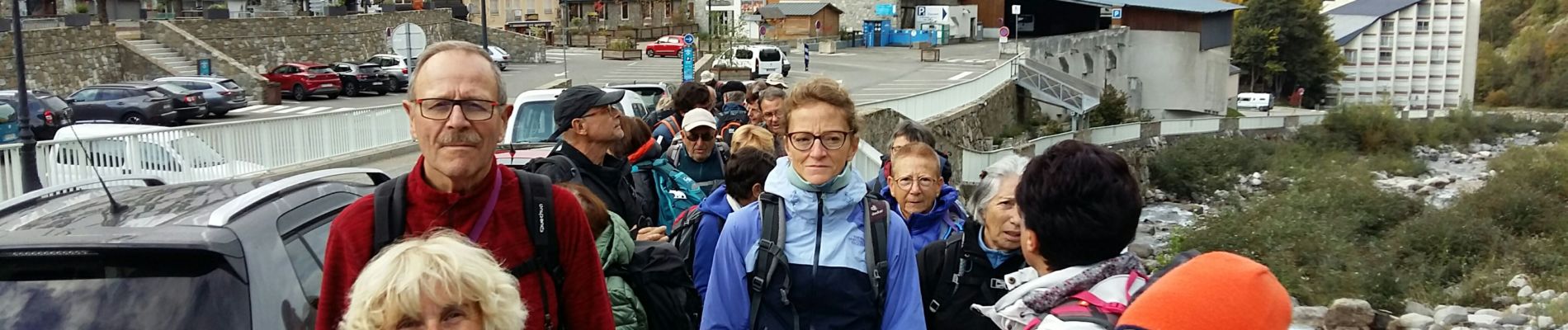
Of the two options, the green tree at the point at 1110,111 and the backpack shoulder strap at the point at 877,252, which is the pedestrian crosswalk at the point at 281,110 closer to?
the green tree at the point at 1110,111

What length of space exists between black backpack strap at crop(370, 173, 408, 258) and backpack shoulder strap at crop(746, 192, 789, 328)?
1082mm

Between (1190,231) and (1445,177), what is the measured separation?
1975cm

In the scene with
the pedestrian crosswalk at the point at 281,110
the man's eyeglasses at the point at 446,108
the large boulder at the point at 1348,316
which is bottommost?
the large boulder at the point at 1348,316

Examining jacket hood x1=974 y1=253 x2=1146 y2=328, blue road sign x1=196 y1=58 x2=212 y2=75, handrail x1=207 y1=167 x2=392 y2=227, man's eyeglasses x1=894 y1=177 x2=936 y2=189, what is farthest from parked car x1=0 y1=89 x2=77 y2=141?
jacket hood x1=974 y1=253 x2=1146 y2=328

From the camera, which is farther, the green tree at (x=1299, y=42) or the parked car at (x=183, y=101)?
the green tree at (x=1299, y=42)

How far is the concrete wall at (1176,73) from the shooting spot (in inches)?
2233

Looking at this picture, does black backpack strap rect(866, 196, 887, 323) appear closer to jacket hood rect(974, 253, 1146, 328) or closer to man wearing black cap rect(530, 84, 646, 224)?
jacket hood rect(974, 253, 1146, 328)

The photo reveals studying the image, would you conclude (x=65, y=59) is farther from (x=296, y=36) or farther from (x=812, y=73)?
(x=812, y=73)

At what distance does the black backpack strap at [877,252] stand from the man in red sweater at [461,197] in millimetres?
932

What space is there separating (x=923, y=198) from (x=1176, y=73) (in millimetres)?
54732

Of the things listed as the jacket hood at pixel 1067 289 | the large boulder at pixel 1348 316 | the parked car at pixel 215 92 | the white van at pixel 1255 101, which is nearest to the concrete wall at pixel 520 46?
the parked car at pixel 215 92

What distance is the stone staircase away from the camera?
41.1m

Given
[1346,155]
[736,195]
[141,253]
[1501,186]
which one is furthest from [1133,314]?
[1346,155]

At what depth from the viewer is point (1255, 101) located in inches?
2955
